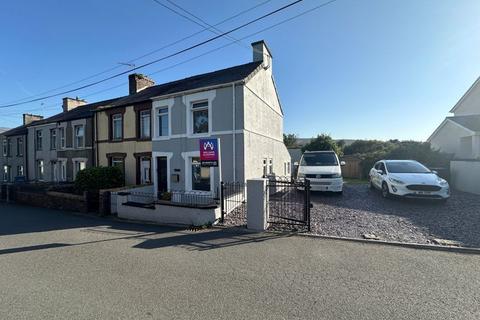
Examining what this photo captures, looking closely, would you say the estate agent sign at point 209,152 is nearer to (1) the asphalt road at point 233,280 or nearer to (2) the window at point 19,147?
(1) the asphalt road at point 233,280

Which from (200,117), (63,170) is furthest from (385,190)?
(63,170)

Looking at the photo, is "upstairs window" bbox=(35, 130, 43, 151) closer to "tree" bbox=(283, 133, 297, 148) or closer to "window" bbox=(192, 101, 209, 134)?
"window" bbox=(192, 101, 209, 134)

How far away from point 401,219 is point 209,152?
6.90 metres

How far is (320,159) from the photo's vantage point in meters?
14.1

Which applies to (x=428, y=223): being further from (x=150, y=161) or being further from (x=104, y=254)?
(x=150, y=161)

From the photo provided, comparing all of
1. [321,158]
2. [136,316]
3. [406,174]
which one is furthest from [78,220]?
[406,174]

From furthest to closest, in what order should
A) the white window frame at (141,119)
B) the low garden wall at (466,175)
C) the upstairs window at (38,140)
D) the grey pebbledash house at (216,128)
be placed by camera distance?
the upstairs window at (38,140) → the white window frame at (141,119) → the low garden wall at (466,175) → the grey pebbledash house at (216,128)

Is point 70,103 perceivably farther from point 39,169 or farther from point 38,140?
point 39,169

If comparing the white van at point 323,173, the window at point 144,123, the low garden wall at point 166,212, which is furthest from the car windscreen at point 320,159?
the window at point 144,123

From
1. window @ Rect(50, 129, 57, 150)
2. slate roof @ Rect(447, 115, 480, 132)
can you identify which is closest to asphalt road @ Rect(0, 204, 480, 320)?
slate roof @ Rect(447, 115, 480, 132)

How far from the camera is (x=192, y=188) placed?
1330 centimetres

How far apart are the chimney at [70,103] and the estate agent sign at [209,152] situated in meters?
22.7

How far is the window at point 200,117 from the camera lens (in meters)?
13.0

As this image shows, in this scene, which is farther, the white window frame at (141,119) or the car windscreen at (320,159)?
the white window frame at (141,119)
